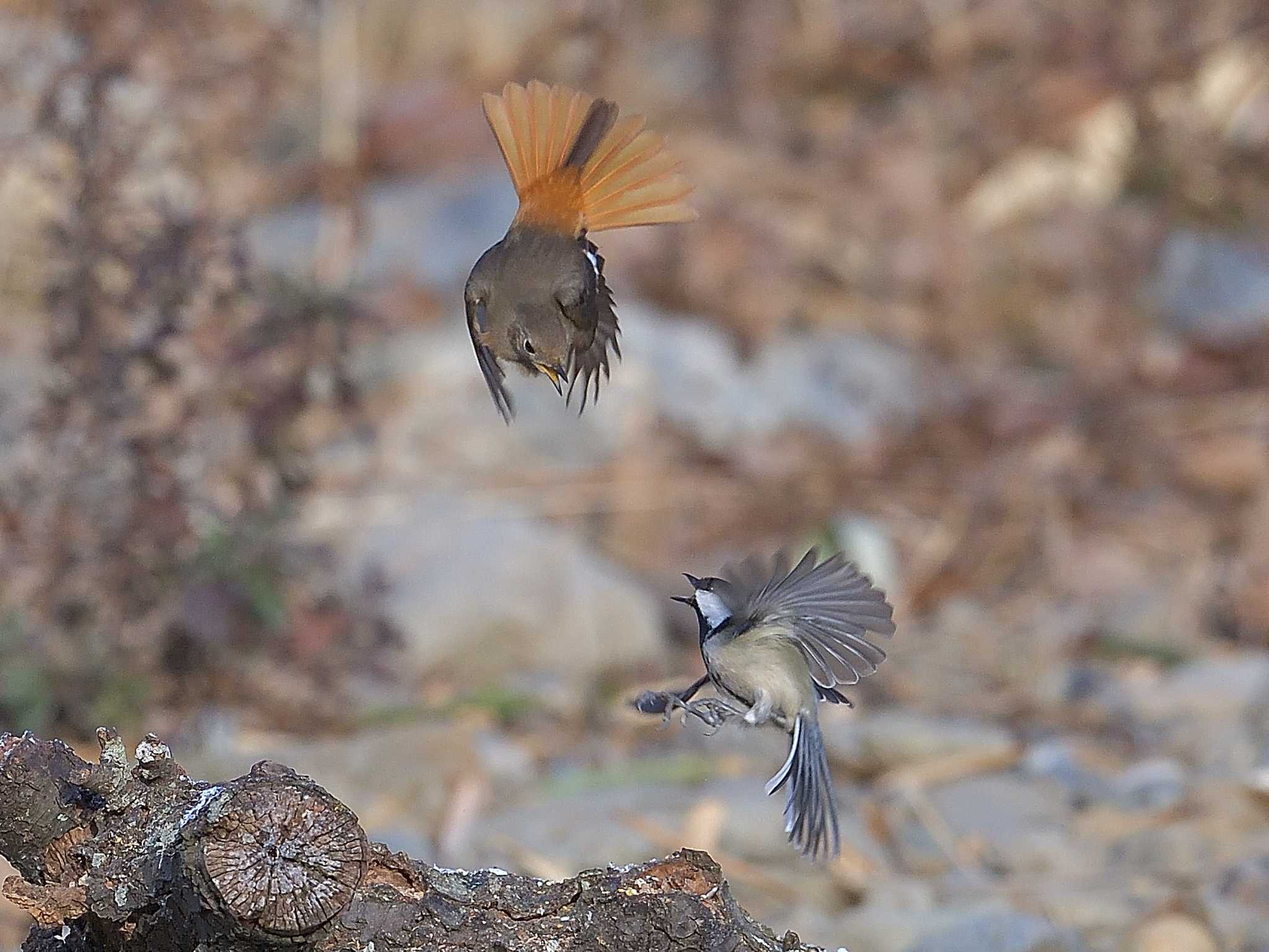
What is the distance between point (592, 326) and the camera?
1898 mm

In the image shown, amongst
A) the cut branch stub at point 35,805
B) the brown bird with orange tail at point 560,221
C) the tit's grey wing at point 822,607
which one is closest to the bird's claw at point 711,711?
the tit's grey wing at point 822,607

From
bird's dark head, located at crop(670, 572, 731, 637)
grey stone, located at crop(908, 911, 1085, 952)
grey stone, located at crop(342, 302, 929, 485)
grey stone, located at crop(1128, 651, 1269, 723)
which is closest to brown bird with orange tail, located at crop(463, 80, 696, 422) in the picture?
bird's dark head, located at crop(670, 572, 731, 637)

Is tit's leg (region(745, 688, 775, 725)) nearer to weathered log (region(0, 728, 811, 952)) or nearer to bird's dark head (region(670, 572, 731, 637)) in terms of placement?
bird's dark head (region(670, 572, 731, 637))

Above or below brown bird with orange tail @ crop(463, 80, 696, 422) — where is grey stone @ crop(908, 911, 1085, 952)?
above

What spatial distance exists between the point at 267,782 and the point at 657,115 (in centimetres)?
752

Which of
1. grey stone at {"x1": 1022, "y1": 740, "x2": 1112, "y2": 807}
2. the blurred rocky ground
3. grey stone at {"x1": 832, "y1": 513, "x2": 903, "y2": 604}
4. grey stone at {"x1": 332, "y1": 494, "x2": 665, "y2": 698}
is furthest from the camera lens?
grey stone at {"x1": 832, "y1": 513, "x2": 903, "y2": 604}

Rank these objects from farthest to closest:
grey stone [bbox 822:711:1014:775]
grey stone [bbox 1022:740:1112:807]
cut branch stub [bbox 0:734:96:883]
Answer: grey stone [bbox 822:711:1014:775] < grey stone [bbox 1022:740:1112:807] < cut branch stub [bbox 0:734:96:883]

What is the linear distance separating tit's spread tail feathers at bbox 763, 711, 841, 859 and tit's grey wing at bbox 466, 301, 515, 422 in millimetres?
504

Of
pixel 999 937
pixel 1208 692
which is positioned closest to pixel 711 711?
pixel 999 937

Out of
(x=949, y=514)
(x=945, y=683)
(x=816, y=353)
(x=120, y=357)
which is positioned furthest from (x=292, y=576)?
(x=816, y=353)

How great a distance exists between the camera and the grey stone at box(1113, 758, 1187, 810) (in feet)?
14.3

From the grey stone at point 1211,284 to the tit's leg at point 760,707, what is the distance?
643 cm

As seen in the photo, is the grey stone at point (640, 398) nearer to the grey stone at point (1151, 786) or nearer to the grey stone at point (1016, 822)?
the grey stone at point (1016, 822)

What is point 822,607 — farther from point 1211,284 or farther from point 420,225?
point 1211,284
